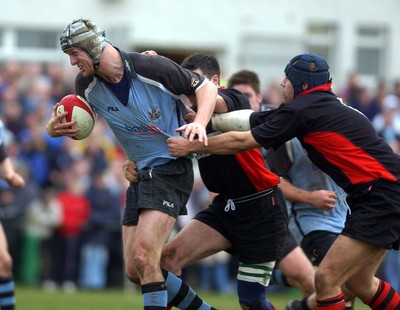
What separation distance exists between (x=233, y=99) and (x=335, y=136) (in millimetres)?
924

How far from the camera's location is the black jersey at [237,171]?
8.80 metres

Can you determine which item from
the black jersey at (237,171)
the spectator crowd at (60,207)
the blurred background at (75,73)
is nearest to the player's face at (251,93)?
the black jersey at (237,171)

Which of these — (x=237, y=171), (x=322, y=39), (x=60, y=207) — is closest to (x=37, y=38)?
(x=322, y=39)

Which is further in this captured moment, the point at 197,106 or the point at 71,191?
the point at 71,191

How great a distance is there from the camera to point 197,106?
834 cm

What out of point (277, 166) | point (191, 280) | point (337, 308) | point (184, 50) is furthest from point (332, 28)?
point (337, 308)

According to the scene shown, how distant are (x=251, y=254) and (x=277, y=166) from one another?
1025 millimetres

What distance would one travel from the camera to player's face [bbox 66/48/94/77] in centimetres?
822

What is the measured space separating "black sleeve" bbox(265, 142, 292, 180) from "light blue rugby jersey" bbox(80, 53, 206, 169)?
1363 mm

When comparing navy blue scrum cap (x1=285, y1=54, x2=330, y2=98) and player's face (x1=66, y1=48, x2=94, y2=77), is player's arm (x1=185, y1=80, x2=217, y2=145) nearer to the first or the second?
navy blue scrum cap (x1=285, y1=54, x2=330, y2=98)

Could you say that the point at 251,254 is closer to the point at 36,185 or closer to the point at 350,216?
the point at 350,216

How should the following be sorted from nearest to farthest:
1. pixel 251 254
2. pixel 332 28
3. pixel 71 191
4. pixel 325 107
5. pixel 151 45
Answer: pixel 325 107, pixel 251 254, pixel 71 191, pixel 151 45, pixel 332 28

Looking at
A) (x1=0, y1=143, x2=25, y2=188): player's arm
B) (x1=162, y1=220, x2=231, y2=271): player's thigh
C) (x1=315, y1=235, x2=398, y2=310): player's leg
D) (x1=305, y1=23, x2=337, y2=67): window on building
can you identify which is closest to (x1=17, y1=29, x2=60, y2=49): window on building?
(x1=305, y1=23, x2=337, y2=67): window on building

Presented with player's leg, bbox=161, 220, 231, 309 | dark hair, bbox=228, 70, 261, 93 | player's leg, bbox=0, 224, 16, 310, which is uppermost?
dark hair, bbox=228, 70, 261, 93
